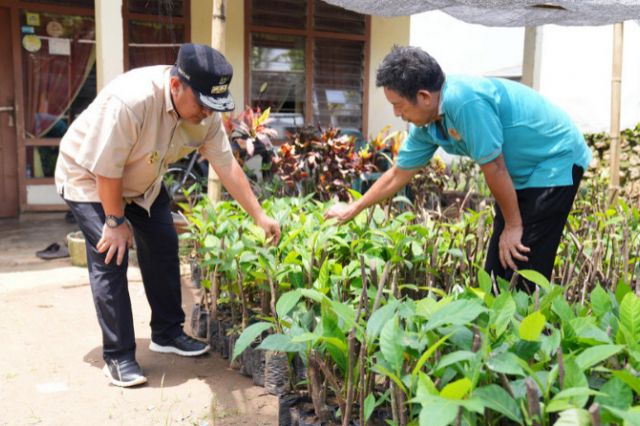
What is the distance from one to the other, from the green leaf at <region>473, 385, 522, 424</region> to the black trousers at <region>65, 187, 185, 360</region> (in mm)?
2021

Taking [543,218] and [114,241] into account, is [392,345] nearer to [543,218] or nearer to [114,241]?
[543,218]

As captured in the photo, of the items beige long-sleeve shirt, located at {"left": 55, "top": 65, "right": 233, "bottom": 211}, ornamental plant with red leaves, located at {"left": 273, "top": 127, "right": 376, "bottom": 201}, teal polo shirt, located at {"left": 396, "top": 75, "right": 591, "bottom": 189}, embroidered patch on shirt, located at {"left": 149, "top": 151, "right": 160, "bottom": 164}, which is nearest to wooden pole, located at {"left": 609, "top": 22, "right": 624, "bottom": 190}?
ornamental plant with red leaves, located at {"left": 273, "top": 127, "right": 376, "bottom": 201}

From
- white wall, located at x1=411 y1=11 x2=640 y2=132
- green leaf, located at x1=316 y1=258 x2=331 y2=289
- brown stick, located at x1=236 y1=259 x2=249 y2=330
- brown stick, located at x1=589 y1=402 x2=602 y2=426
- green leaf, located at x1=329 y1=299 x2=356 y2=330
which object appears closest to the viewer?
brown stick, located at x1=589 y1=402 x2=602 y2=426

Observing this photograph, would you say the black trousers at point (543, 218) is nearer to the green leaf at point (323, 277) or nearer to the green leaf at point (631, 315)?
the green leaf at point (323, 277)

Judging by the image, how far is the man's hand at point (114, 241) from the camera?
2924 millimetres

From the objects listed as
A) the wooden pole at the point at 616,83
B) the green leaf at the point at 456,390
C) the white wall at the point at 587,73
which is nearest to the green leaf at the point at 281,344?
the green leaf at the point at 456,390

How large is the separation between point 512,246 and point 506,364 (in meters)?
1.23

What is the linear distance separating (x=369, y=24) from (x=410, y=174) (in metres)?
5.67

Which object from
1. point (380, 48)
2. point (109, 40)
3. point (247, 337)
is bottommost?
point (247, 337)

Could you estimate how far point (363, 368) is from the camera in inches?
79.3

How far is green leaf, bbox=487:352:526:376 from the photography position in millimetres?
1587

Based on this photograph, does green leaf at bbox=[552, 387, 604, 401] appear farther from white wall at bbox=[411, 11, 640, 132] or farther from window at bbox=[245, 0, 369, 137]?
white wall at bbox=[411, 11, 640, 132]

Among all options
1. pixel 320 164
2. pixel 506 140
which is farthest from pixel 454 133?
pixel 320 164

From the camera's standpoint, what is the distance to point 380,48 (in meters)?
8.51
